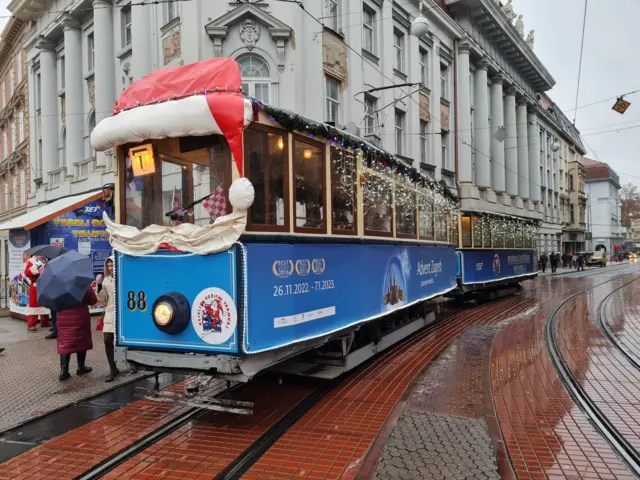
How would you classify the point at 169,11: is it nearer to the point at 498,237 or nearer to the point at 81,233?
the point at 81,233

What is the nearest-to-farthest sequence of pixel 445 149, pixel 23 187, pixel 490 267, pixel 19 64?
1. pixel 490 267
2. pixel 445 149
3. pixel 19 64
4. pixel 23 187

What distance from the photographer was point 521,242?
20719mm

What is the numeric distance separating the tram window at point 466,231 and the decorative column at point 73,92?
1497 centimetres

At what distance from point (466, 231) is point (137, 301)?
1205cm

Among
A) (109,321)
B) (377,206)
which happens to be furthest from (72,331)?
(377,206)

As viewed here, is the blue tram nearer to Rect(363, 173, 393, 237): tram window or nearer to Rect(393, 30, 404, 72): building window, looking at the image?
Rect(363, 173, 393, 237): tram window

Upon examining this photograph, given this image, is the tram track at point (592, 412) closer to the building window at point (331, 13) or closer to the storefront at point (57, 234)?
the storefront at point (57, 234)

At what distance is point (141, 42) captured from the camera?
15734mm

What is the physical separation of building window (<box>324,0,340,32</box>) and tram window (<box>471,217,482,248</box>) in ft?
25.9

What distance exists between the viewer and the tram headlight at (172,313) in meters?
4.91

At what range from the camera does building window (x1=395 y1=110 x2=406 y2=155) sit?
21.3m

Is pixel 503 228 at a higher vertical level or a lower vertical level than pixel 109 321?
higher

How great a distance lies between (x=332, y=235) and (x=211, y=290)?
1.80 meters

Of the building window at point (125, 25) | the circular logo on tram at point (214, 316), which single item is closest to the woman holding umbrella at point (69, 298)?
the circular logo on tram at point (214, 316)
